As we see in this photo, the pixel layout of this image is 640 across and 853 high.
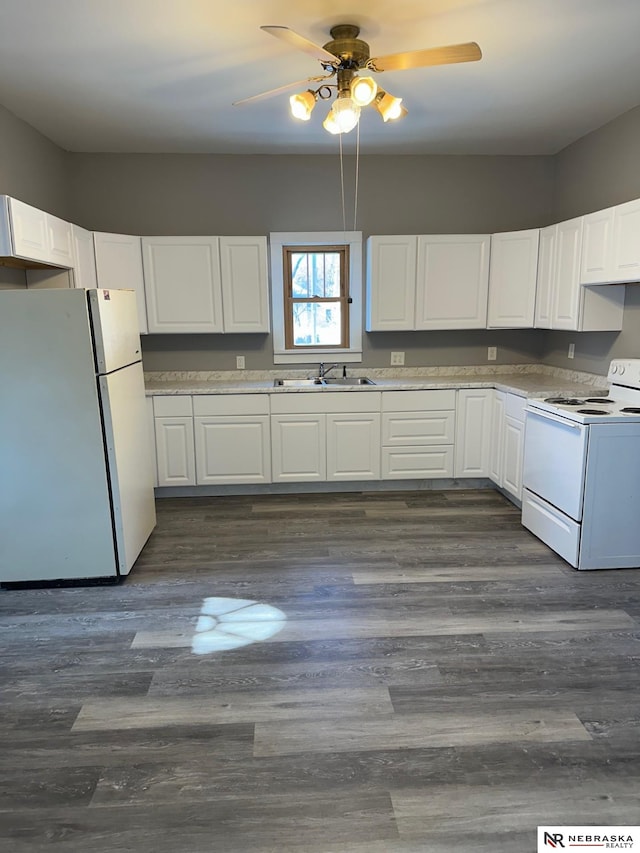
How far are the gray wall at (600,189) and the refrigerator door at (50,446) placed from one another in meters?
3.27

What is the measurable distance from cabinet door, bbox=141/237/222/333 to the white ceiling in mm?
737

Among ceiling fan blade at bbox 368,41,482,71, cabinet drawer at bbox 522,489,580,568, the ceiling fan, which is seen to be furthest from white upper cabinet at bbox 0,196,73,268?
cabinet drawer at bbox 522,489,580,568

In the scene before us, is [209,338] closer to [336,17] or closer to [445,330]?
[445,330]

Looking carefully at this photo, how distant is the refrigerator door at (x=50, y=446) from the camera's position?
265 cm

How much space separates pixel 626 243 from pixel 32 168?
3769mm

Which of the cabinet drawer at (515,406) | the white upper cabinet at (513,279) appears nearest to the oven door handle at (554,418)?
the cabinet drawer at (515,406)

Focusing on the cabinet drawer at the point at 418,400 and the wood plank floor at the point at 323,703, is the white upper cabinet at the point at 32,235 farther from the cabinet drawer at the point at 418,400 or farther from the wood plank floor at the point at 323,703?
the cabinet drawer at the point at 418,400

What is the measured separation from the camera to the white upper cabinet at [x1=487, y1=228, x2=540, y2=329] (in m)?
4.07

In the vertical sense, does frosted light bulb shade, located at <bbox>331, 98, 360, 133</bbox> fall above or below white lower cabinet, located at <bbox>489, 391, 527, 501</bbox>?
above

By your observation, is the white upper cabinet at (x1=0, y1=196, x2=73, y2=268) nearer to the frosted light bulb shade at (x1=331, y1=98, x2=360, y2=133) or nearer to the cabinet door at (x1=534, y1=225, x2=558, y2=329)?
the frosted light bulb shade at (x1=331, y1=98, x2=360, y2=133)

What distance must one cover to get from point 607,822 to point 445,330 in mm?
3563

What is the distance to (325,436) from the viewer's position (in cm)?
418

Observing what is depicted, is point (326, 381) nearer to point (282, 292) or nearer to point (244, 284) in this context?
point (282, 292)

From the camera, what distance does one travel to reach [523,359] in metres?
4.71
